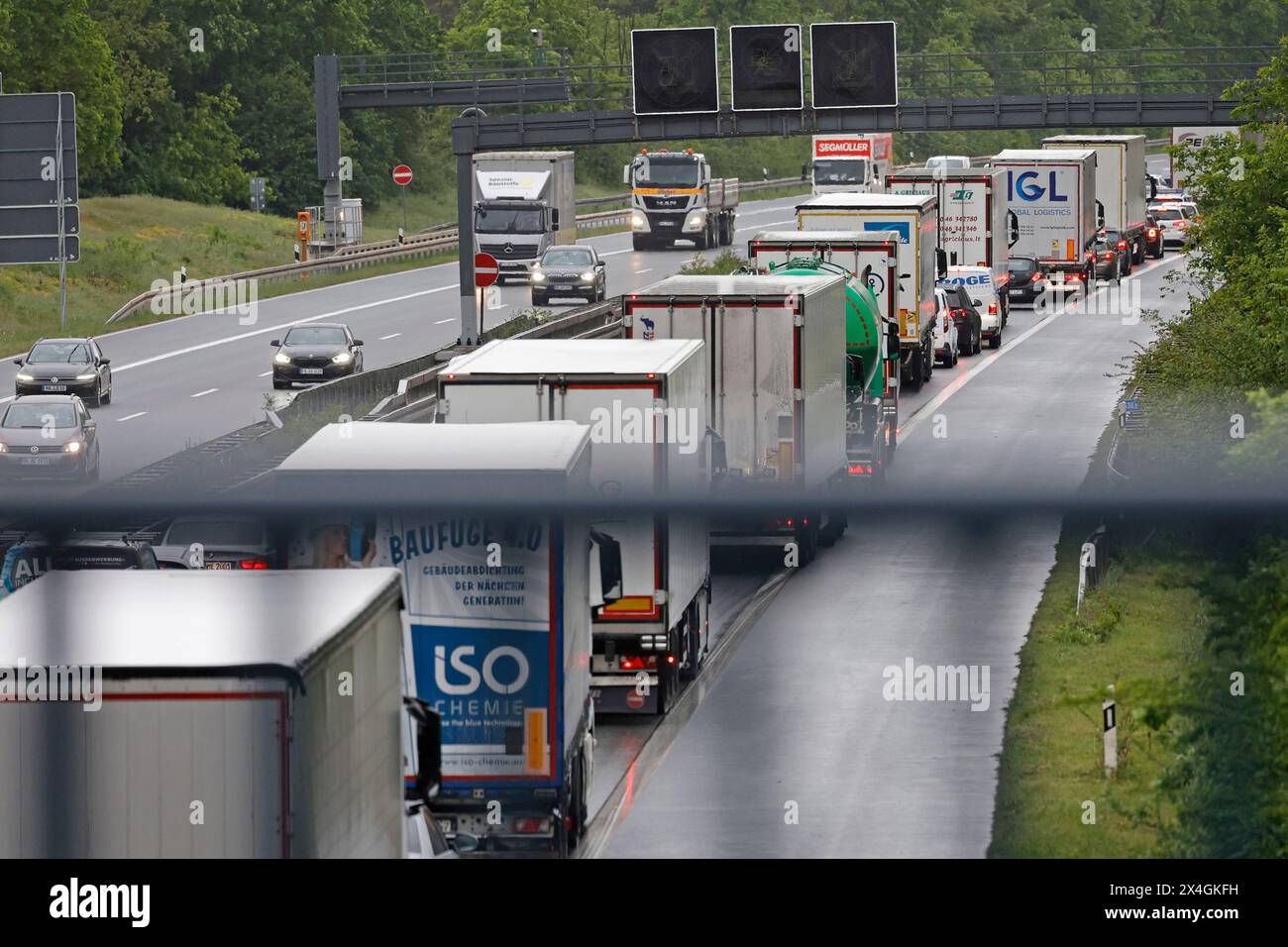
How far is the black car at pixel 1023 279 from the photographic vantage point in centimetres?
6341

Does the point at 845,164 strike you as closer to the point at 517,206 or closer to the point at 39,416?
the point at 517,206

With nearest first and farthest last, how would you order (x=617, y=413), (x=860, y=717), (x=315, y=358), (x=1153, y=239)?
(x=860, y=717), (x=617, y=413), (x=315, y=358), (x=1153, y=239)

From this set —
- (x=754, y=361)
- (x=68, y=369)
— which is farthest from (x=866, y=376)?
(x=68, y=369)

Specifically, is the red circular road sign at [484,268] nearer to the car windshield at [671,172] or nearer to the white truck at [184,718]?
the car windshield at [671,172]

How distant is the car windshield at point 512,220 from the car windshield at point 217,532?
66.6 meters

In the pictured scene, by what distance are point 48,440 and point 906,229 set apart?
16.9m

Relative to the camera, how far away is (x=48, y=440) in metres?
35.5

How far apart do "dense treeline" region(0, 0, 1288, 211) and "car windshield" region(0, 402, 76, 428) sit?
5003cm

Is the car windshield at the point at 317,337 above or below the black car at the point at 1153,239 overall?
below

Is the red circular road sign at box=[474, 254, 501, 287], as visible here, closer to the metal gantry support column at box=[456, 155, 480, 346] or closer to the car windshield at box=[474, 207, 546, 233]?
the metal gantry support column at box=[456, 155, 480, 346]

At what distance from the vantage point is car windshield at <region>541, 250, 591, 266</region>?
63406 millimetres

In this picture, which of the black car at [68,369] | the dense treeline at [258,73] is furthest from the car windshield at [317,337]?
the dense treeline at [258,73]

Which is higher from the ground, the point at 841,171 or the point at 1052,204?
the point at 841,171

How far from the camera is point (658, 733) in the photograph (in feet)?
62.4
